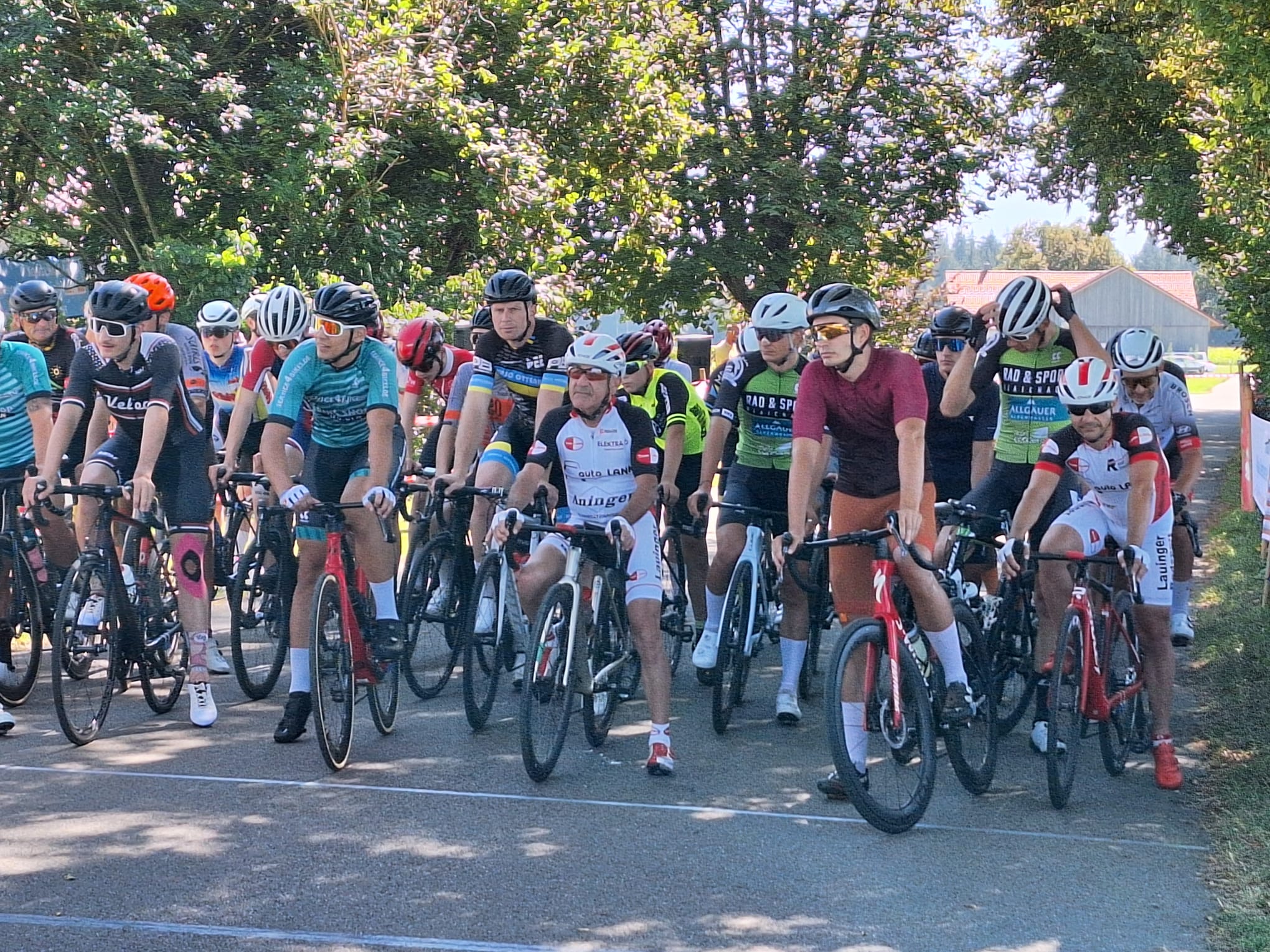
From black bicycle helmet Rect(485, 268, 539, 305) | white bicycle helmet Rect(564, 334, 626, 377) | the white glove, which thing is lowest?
the white glove

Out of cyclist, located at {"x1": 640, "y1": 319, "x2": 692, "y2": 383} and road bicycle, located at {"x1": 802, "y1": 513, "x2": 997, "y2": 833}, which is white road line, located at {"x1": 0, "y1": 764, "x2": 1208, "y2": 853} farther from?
cyclist, located at {"x1": 640, "y1": 319, "x2": 692, "y2": 383}

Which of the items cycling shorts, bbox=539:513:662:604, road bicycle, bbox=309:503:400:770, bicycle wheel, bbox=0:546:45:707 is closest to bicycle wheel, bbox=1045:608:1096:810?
cycling shorts, bbox=539:513:662:604

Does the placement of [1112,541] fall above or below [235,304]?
below

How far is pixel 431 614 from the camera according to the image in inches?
339

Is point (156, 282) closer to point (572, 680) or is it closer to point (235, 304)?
point (572, 680)

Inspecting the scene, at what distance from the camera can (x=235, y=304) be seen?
17.2m

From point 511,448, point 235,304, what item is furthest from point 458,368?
point 235,304

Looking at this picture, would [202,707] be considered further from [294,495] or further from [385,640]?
[294,495]

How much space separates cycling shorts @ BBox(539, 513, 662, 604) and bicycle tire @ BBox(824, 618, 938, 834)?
3.98ft

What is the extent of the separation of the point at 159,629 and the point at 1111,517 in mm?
4745

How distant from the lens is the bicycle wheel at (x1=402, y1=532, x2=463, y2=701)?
8484mm

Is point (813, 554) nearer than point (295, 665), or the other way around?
point (295, 665)

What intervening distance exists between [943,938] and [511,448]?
15.1 ft

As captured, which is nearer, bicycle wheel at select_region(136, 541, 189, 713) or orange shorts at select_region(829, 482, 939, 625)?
orange shorts at select_region(829, 482, 939, 625)
